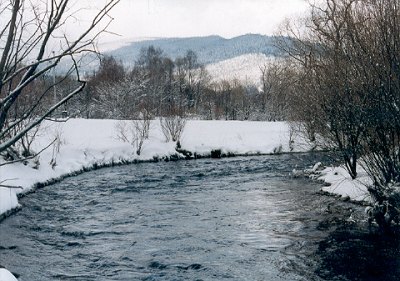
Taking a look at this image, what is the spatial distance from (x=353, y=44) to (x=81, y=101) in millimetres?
60816

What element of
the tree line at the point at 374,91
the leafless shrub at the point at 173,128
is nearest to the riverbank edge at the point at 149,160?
the leafless shrub at the point at 173,128

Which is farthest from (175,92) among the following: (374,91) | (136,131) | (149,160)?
(374,91)

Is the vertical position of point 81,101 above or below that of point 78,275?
above

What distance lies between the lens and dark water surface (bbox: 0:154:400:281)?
8805 millimetres

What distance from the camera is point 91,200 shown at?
16.4 meters

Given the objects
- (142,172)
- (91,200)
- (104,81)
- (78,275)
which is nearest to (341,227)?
(78,275)

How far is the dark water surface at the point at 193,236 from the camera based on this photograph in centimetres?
880

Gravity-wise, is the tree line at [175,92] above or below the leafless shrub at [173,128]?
above

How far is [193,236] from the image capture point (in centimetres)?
1115

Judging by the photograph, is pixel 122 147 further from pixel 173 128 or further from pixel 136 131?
pixel 173 128

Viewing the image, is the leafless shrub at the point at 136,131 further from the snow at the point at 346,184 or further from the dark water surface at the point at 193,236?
the snow at the point at 346,184

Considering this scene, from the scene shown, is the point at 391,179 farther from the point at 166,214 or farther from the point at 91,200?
the point at 91,200

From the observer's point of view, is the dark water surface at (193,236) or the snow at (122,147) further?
the snow at (122,147)

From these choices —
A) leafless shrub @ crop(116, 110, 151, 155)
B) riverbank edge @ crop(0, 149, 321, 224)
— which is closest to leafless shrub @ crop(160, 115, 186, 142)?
leafless shrub @ crop(116, 110, 151, 155)
